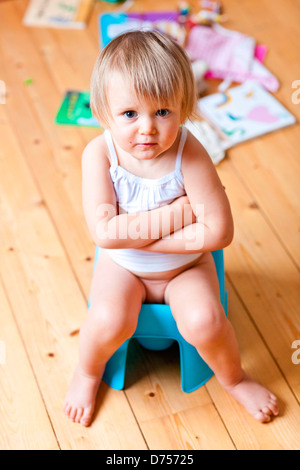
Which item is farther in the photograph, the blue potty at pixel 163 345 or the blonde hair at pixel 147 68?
the blue potty at pixel 163 345

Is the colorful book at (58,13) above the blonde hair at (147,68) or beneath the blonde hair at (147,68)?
beneath

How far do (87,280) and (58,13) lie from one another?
3.86 feet

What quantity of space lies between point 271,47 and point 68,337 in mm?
1224

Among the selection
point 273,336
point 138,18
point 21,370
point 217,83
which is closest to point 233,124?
point 217,83

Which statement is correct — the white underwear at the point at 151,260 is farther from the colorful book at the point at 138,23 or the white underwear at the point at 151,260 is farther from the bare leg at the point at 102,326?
the colorful book at the point at 138,23

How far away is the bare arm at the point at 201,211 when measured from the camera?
3.43 ft

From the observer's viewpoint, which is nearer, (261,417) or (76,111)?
(261,417)

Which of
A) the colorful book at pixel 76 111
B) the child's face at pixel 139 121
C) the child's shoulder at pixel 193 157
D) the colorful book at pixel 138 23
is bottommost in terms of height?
the colorful book at pixel 76 111

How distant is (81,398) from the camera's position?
1.20m
